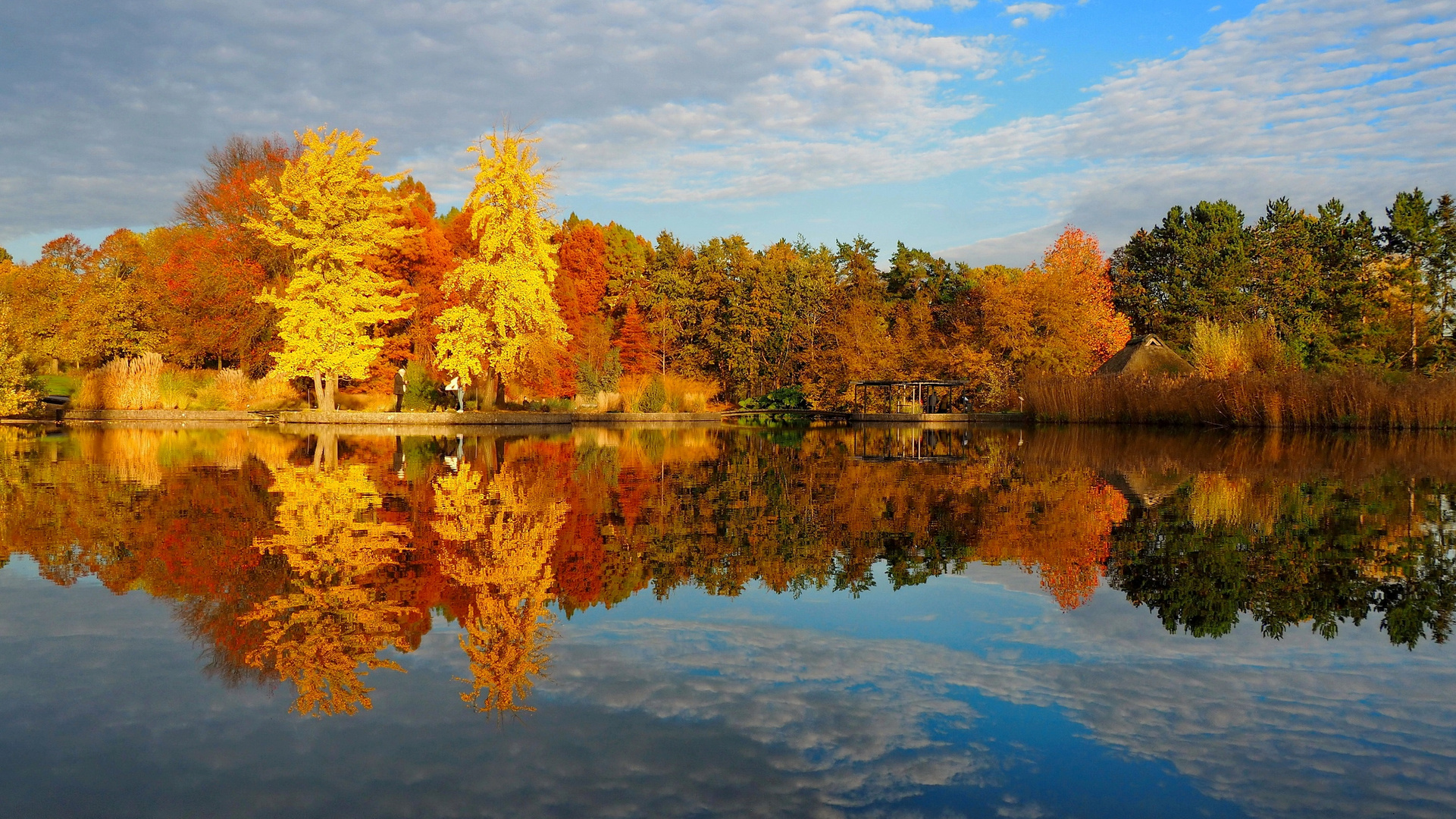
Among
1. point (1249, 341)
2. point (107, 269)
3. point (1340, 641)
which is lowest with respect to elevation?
point (1340, 641)

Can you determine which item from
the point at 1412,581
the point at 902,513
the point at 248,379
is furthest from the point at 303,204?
the point at 1412,581

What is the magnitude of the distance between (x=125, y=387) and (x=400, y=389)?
8288 millimetres

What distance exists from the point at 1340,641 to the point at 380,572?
17.7 ft

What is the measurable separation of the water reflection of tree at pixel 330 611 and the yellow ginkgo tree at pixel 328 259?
21036 mm

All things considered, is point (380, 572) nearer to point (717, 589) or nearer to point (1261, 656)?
point (717, 589)

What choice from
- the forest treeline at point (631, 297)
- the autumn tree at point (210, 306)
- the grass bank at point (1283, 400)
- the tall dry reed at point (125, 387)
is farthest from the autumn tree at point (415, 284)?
the grass bank at point (1283, 400)

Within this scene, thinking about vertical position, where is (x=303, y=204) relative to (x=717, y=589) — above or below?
above

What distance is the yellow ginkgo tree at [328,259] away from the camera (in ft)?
88.8

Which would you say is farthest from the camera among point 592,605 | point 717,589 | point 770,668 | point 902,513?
point 902,513

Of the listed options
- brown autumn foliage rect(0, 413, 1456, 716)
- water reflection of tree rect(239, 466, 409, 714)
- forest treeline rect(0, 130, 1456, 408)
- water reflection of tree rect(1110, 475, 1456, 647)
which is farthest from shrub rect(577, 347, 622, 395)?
water reflection of tree rect(1110, 475, 1456, 647)

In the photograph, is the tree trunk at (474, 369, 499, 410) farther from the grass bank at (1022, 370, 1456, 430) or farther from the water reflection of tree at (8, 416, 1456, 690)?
the grass bank at (1022, 370, 1456, 430)

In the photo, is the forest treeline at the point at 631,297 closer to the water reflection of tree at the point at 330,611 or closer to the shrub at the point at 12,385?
the shrub at the point at 12,385

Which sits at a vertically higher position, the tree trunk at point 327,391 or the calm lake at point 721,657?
the tree trunk at point 327,391

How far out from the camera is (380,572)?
18.4ft
